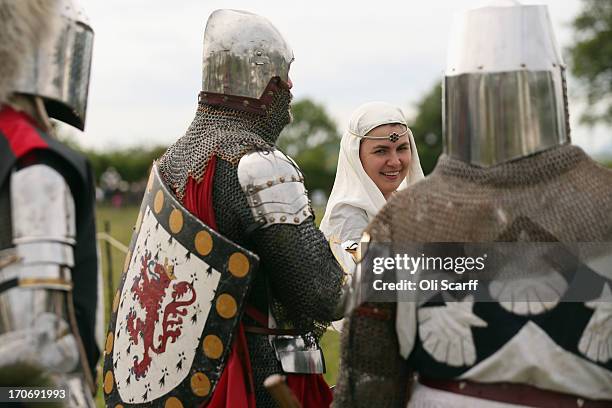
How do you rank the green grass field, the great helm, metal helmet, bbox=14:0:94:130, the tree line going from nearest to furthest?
metal helmet, bbox=14:0:94:130 < the great helm < the green grass field < the tree line

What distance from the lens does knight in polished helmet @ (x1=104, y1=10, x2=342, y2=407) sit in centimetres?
331

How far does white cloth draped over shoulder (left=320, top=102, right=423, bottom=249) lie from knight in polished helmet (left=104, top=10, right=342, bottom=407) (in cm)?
90

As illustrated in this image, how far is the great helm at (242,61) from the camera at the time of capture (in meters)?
3.64

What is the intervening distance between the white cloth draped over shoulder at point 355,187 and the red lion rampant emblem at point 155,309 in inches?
46.4

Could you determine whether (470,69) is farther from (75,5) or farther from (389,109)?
(389,109)

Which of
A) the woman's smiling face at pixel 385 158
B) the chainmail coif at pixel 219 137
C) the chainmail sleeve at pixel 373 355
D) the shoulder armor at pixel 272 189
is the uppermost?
the woman's smiling face at pixel 385 158

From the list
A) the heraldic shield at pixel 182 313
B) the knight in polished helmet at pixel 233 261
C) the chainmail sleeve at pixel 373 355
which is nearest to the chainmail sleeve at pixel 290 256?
the knight in polished helmet at pixel 233 261

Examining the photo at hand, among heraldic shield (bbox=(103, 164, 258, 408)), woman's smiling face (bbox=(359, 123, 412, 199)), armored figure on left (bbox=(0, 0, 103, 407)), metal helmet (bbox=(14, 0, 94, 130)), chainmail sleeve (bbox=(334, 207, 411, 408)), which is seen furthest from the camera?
woman's smiling face (bbox=(359, 123, 412, 199))

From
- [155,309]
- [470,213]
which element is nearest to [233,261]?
[155,309]

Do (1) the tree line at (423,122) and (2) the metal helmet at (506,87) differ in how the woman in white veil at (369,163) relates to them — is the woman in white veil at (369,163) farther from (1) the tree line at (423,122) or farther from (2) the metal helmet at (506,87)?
(1) the tree line at (423,122)

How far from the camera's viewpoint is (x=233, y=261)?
129 inches

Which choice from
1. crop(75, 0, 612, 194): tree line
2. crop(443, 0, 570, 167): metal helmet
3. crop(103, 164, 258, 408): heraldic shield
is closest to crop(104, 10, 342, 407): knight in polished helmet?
crop(103, 164, 258, 408): heraldic shield

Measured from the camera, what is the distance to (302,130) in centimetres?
7369

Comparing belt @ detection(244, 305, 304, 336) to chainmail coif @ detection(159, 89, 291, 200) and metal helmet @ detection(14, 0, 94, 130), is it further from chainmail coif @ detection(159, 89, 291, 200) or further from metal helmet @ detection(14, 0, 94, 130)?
metal helmet @ detection(14, 0, 94, 130)
